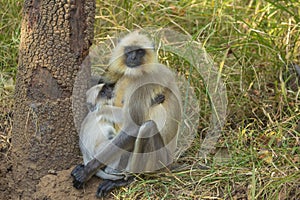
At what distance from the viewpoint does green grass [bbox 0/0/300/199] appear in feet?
13.6

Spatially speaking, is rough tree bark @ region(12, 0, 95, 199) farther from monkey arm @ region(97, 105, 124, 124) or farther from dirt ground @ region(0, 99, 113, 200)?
monkey arm @ region(97, 105, 124, 124)

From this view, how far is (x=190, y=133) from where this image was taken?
493cm

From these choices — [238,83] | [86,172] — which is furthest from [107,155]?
[238,83]

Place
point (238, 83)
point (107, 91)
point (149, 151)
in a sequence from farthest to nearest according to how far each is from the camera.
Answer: point (238, 83), point (107, 91), point (149, 151)

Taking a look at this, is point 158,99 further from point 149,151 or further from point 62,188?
point 62,188

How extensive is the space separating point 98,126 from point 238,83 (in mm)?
1530

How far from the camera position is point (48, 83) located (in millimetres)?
4254

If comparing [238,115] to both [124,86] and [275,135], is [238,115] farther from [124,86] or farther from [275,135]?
[124,86]

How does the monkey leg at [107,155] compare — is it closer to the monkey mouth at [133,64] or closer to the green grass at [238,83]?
the green grass at [238,83]

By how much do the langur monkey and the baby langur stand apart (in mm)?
52

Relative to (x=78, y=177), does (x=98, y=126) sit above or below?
above

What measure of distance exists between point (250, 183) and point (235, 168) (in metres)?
0.18

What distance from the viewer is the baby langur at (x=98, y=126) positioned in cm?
426

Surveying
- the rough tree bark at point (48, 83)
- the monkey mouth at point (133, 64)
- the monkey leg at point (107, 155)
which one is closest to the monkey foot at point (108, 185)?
the monkey leg at point (107, 155)
